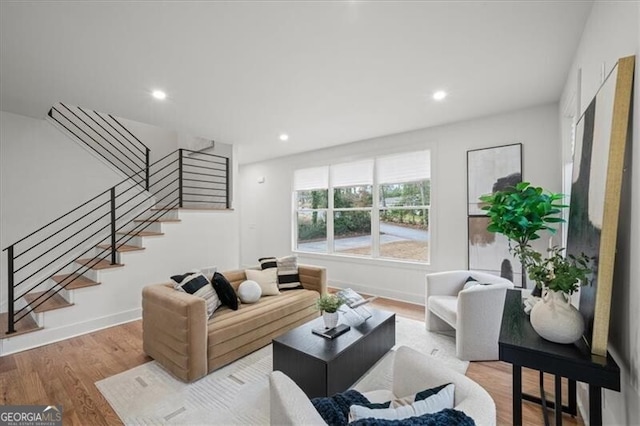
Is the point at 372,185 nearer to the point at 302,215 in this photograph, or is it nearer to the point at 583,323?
the point at 302,215

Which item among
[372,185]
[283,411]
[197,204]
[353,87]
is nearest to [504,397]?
[283,411]

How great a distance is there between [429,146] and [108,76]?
398 centimetres

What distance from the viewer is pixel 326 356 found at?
6.72 feet

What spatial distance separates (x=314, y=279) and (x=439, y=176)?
2.35 meters

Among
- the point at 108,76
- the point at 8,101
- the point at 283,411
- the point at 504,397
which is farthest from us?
the point at 8,101

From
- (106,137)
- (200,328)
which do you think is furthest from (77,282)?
(106,137)

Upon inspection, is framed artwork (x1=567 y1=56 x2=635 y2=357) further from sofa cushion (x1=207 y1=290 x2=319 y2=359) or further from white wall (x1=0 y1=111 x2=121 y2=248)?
white wall (x1=0 y1=111 x2=121 y2=248)

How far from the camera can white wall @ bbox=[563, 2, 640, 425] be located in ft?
3.73

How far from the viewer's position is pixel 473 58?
244 centimetres

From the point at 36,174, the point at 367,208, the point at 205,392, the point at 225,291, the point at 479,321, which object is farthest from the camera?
the point at 367,208

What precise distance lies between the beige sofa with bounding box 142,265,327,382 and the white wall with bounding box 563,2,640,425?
249cm

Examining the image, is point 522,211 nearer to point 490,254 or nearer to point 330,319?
point 330,319

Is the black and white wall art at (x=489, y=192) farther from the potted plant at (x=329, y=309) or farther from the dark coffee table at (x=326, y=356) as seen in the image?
the potted plant at (x=329, y=309)

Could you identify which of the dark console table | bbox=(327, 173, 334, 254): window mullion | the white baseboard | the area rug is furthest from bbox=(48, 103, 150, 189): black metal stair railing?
the dark console table
